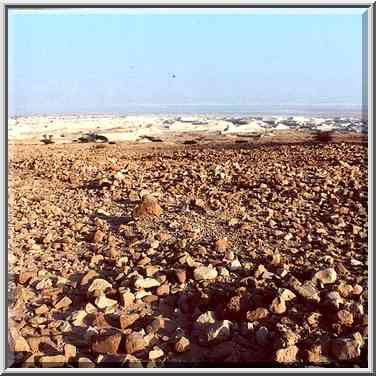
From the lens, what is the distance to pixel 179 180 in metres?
3.01

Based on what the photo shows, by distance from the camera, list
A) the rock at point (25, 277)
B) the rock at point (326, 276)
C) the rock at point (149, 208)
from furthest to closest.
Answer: the rock at point (149, 208) → the rock at point (25, 277) → the rock at point (326, 276)

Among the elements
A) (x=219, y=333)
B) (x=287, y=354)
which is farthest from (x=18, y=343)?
(x=287, y=354)

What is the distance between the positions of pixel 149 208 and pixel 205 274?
0.50 m

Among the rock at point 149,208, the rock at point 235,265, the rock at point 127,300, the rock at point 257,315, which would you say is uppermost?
the rock at point 149,208

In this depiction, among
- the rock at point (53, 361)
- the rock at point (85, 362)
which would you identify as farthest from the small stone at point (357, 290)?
the rock at point (53, 361)

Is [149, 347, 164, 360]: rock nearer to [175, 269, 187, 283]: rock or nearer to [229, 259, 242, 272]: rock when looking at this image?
[175, 269, 187, 283]: rock

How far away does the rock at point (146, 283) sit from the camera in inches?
100.0

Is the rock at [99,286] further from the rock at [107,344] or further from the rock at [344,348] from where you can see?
the rock at [344,348]

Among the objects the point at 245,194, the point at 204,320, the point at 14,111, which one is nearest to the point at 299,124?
the point at 245,194

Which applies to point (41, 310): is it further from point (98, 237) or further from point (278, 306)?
point (278, 306)

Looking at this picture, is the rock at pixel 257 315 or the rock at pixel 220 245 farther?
the rock at pixel 220 245

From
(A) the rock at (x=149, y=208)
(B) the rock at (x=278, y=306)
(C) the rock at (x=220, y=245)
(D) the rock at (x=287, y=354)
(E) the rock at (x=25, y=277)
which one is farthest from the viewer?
(A) the rock at (x=149, y=208)

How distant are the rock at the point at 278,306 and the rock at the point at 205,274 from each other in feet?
1.03

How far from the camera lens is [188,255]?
2.66 m
